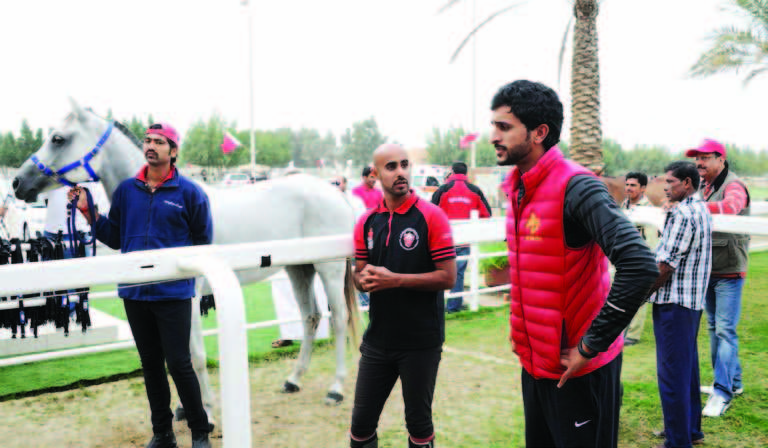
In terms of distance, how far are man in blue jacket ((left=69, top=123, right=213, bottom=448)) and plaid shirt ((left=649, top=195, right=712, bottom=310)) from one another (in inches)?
98.4

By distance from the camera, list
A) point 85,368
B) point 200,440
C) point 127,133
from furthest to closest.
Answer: point 85,368, point 127,133, point 200,440

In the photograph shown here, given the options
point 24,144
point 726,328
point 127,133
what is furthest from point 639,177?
point 24,144

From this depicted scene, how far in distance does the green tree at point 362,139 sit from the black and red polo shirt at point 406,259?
7671 cm

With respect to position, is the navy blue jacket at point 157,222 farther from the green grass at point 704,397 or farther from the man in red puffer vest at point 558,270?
the green grass at point 704,397

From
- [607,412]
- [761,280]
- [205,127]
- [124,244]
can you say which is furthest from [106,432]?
[205,127]

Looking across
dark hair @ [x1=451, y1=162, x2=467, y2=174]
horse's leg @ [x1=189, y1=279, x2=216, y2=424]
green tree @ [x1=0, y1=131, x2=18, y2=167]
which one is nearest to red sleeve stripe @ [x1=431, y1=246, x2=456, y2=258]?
horse's leg @ [x1=189, y1=279, x2=216, y2=424]

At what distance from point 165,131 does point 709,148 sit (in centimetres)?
363

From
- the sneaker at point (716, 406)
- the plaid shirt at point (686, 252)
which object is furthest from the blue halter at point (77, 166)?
the sneaker at point (716, 406)

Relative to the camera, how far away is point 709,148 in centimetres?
410

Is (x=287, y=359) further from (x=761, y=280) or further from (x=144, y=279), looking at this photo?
(x=761, y=280)

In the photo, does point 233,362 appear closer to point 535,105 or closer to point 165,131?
point 535,105

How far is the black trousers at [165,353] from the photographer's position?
9.98 feet

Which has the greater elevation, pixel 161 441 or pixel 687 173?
pixel 687 173

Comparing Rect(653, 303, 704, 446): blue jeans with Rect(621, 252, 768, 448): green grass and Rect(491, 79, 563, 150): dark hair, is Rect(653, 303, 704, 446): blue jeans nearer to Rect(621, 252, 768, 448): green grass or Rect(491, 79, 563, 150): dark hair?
Rect(621, 252, 768, 448): green grass
